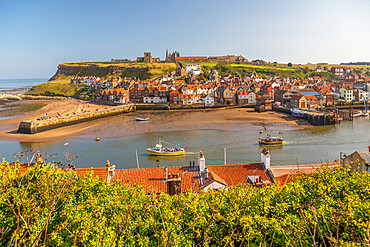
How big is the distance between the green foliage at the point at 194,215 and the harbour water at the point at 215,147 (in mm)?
20294

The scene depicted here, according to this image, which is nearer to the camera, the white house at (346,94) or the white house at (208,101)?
the white house at (346,94)

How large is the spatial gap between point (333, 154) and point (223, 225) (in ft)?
98.0

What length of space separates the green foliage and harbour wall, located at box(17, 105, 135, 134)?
142 ft

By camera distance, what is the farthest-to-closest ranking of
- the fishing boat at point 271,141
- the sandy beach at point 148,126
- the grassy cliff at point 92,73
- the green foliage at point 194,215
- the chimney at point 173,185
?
the grassy cliff at point 92,73 < the sandy beach at point 148,126 < the fishing boat at point 271,141 < the chimney at point 173,185 < the green foliage at point 194,215

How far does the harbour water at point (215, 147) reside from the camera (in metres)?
32.6

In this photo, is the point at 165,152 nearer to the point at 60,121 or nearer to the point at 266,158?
the point at 266,158

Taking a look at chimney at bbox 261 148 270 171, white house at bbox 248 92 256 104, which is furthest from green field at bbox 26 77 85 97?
chimney at bbox 261 148 270 171

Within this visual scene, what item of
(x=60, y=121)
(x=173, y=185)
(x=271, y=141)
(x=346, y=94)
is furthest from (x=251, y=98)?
(x=173, y=185)

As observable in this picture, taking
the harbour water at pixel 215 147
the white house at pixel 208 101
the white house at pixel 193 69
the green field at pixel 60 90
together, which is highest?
the white house at pixel 193 69

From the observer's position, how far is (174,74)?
129m

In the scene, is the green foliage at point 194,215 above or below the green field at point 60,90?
below

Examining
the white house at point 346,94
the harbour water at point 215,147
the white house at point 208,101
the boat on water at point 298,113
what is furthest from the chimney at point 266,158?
the white house at point 346,94

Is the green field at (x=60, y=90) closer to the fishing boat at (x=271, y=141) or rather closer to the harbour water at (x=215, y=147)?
the harbour water at (x=215, y=147)

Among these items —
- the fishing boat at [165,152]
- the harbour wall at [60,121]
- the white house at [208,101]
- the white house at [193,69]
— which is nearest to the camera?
the fishing boat at [165,152]
